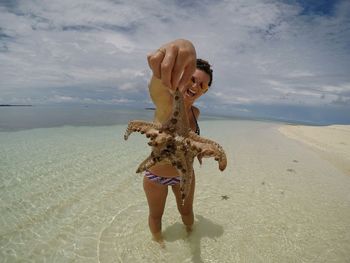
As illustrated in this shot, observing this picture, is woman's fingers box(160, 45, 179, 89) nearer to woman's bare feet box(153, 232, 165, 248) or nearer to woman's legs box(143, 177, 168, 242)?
woman's legs box(143, 177, 168, 242)

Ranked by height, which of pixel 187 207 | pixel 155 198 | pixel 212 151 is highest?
pixel 212 151

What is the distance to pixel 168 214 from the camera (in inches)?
193

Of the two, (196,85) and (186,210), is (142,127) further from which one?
(186,210)

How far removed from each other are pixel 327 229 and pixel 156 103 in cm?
385

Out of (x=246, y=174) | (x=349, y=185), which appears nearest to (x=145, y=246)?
(x=246, y=174)

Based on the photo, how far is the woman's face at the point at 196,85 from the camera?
3283 mm

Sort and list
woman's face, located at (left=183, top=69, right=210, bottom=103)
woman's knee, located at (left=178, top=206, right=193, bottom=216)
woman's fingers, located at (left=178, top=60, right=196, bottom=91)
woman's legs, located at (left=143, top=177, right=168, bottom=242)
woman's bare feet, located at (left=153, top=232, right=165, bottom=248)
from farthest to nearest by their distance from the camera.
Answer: woman's knee, located at (left=178, top=206, right=193, bottom=216) → woman's bare feet, located at (left=153, top=232, right=165, bottom=248) → woman's legs, located at (left=143, top=177, right=168, bottom=242) → woman's face, located at (left=183, top=69, right=210, bottom=103) → woman's fingers, located at (left=178, top=60, right=196, bottom=91)

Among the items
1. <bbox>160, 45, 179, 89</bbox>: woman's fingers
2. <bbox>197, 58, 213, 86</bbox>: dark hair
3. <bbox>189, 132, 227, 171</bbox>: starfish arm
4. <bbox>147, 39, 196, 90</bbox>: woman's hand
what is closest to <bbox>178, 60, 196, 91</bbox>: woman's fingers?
<bbox>147, 39, 196, 90</bbox>: woman's hand

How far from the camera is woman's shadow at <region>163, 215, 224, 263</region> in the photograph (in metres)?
4.00

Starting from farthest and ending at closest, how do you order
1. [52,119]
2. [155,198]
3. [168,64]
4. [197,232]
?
[52,119], [197,232], [155,198], [168,64]

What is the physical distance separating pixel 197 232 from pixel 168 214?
747 millimetres

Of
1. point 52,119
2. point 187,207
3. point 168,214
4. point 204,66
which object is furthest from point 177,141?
point 52,119

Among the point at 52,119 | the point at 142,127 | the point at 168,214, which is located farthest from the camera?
the point at 52,119

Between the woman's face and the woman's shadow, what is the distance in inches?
86.8
